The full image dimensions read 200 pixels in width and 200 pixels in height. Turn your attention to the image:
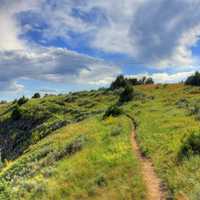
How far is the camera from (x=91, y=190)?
15.1 metres

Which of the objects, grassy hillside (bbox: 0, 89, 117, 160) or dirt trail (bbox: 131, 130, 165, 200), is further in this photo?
grassy hillside (bbox: 0, 89, 117, 160)

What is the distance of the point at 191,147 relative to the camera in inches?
671

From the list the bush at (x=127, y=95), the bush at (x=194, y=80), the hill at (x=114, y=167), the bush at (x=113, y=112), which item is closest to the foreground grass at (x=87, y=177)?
the hill at (x=114, y=167)

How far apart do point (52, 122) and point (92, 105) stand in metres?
11.1

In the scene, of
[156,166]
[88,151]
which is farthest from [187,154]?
[88,151]

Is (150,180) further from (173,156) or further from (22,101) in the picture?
(22,101)

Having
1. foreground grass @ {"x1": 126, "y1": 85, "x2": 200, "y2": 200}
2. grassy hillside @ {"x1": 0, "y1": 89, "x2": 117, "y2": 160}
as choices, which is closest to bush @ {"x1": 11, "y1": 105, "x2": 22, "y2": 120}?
grassy hillside @ {"x1": 0, "y1": 89, "x2": 117, "y2": 160}

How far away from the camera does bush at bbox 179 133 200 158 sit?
16.6 m

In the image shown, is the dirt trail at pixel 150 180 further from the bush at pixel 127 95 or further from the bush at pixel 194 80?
the bush at pixel 194 80

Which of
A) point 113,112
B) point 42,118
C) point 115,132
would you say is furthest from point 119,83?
point 115,132

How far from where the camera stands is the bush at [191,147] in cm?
1656

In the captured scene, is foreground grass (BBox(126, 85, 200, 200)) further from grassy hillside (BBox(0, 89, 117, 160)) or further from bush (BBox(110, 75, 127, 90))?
bush (BBox(110, 75, 127, 90))

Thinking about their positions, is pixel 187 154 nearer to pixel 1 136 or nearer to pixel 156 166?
pixel 156 166

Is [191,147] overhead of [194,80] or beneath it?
beneath
